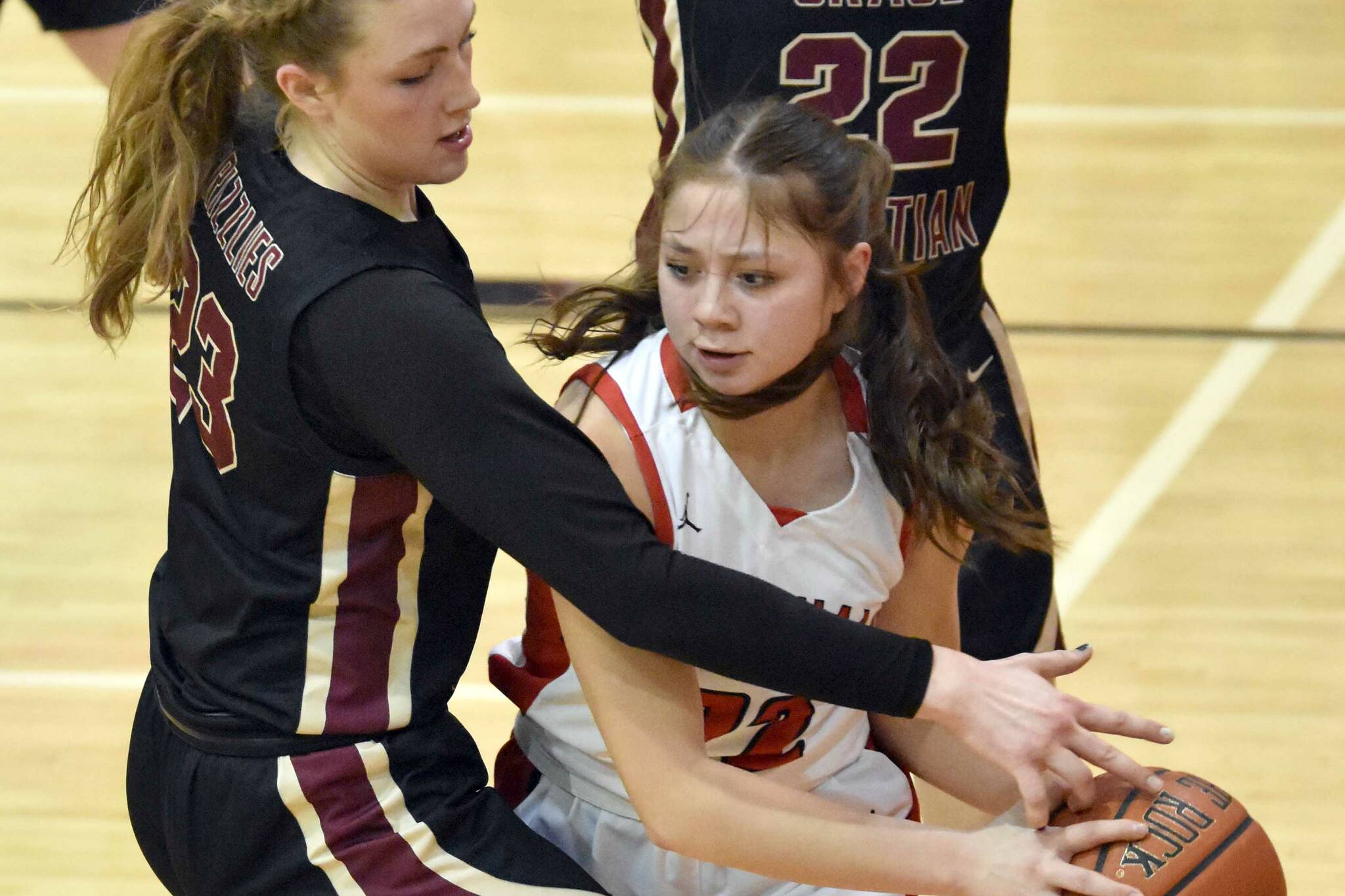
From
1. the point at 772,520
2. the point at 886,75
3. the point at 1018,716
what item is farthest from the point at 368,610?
the point at 886,75

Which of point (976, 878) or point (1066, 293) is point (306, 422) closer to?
point (976, 878)

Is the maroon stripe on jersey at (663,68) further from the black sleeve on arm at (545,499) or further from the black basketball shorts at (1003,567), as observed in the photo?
the black sleeve on arm at (545,499)

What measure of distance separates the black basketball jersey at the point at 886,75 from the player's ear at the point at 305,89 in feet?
2.44

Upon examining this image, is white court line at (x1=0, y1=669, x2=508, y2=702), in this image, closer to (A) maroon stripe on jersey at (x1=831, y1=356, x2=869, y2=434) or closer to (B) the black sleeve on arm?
(A) maroon stripe on jersey at (x1=831, y1=356, x2=869, y2=434)

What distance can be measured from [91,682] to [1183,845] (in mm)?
2503

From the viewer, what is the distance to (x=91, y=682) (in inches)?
144

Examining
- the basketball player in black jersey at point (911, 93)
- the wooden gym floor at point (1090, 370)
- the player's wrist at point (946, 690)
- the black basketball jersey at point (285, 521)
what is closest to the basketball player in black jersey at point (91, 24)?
the wooden gym floor at point (1090, 370)

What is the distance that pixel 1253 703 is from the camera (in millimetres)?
3604

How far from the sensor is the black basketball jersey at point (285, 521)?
1.84 meters

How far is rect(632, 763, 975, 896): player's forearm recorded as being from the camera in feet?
6.16

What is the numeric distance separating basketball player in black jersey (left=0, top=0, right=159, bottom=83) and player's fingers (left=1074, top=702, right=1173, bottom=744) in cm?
284

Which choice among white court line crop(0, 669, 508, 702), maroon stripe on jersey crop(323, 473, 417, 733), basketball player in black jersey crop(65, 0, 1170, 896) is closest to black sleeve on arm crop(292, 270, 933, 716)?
basketball player in black jersey crop(65, 0, 1170, 896)

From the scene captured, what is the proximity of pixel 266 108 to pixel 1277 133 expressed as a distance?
5311 millimetres

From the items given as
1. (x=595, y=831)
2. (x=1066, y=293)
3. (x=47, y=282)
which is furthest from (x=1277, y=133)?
(x=595, y=831)
